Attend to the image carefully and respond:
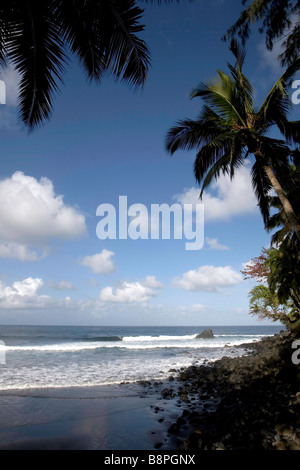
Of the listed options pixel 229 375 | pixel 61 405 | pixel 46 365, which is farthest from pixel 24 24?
pixel 46 365

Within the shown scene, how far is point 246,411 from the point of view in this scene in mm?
5070

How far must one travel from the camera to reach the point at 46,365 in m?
15.0

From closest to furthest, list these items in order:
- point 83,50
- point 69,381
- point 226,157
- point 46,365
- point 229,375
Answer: point 83,50 < point 226,157 < point 229,375 < point 69,381 < point 46,365

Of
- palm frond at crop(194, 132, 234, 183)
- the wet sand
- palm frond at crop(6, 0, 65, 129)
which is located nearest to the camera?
palm frond at crop(6, 0, 65, 129)

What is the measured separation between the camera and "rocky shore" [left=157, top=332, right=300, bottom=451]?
3.95 metres

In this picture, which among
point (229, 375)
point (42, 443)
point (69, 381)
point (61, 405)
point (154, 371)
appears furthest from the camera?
point (154, 371)

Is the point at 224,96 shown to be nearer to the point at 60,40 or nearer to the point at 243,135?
the point at 243,135

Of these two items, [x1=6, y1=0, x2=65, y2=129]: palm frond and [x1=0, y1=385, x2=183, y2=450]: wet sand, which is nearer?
[x1=6, y1=0, x2=65, y2=129]: palm frond

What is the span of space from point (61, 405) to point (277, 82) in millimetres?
10319

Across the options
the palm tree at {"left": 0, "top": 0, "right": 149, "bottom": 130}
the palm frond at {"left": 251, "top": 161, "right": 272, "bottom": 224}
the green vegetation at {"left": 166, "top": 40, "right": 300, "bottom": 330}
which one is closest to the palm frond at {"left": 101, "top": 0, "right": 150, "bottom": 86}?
the palm tree at {"left": 0, "top": 0, "right": 149, "bottom": 130}

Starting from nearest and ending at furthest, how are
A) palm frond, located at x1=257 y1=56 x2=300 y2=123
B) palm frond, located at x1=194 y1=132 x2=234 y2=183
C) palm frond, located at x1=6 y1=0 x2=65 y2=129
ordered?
palm frond, located at x1=6 y1=0 x2=65 y2=129
palm frond, located at x1=257 y1=56 x2=300 y2=123
palm frond, located at x1=194 y1=132 x2=234 y2=183

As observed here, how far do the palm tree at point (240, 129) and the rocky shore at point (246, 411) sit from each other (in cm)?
452

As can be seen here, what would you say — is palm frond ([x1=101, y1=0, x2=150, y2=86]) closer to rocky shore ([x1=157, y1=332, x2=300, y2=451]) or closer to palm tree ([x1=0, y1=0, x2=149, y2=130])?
palm tree ([x1=0, y1=0, x2=149, y2=130])

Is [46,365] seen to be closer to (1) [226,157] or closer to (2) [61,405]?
(2) [61,405]
